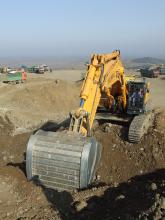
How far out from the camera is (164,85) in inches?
1622

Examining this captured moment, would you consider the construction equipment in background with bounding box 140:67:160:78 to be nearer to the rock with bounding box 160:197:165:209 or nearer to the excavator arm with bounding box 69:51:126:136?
the excavator arm with bounding box 69:51:126:136

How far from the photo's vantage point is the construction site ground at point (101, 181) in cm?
906

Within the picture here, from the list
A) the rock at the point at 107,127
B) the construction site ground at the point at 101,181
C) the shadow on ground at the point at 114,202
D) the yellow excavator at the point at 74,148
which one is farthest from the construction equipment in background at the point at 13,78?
the shadow on ground at the point at 114,202

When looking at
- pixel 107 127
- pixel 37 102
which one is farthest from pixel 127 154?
pixel 37 102

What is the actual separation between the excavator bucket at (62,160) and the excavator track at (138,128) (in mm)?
3827

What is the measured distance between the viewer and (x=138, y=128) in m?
14.1

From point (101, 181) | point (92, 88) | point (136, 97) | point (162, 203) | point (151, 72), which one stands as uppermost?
point (92, 88)

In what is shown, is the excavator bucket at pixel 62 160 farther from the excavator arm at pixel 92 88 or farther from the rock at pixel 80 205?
the rock at pixel 80 205

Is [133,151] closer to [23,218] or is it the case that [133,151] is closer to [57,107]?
[23,218]

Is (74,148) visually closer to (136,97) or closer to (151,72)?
(136,97)

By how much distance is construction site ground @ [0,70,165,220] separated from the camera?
29.7 feet

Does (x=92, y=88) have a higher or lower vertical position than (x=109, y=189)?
higher

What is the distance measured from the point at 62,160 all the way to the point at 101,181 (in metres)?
2.85

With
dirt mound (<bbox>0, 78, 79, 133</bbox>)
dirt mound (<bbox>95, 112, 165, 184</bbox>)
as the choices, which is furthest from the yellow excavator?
dirt mound (<bbox>0, 78, 79, 133</bbox>)
